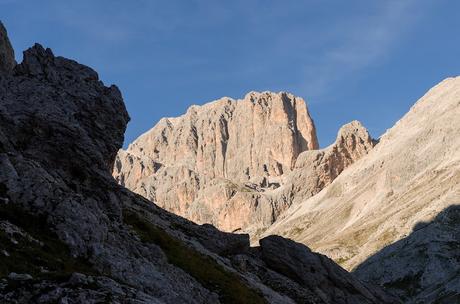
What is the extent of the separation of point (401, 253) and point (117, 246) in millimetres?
97637

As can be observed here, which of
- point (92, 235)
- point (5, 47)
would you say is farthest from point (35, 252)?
point (5, 47)

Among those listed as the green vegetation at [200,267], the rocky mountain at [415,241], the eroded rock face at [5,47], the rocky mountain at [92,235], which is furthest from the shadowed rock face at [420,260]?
the eroded rock face at [5,47]

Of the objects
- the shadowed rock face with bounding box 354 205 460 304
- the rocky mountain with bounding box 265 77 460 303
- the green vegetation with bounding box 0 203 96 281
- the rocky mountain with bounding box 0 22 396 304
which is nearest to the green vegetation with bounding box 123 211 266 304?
the rocky mountain with bounding box 0 22 396 304

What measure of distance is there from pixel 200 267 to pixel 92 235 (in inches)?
546

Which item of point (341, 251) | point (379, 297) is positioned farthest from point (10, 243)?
point (341, 251)

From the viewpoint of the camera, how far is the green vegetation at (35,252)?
2706cm

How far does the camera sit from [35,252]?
3047 cm

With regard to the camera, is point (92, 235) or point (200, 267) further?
point (200, 267)

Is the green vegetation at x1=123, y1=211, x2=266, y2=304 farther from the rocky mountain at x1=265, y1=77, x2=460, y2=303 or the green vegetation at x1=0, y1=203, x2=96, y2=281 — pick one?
the rocky mountain at x1=265, y1=77, x2=460, y2=303

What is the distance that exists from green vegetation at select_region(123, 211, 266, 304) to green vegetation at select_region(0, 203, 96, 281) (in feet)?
41.4

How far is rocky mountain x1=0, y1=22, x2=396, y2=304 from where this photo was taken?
28.7 meters

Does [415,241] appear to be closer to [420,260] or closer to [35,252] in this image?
[420,260]

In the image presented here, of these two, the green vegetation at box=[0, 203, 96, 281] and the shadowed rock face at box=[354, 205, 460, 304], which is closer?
the green vegetation at box=[0, 203, 96, 281]

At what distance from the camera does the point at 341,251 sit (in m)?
167
